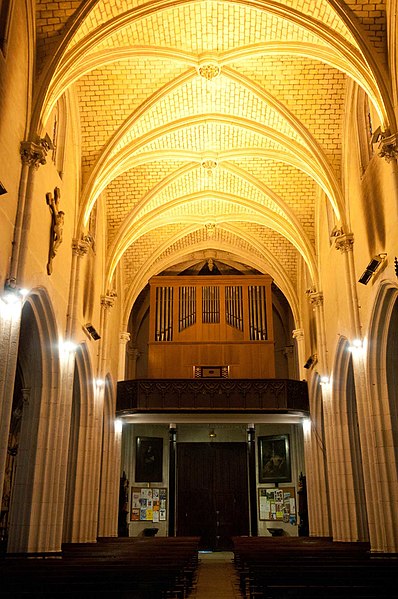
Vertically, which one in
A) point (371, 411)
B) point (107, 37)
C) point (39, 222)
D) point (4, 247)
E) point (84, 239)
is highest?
point (107, 37)

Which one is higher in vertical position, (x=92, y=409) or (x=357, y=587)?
(x=92, y=409)

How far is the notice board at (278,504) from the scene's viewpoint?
2383cm

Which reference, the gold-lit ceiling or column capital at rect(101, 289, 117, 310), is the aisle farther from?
the gold-lit ceiling

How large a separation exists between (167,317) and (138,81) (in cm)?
1140

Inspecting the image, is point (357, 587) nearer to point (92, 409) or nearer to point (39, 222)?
point (39, 222)

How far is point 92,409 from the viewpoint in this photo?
56.8ft

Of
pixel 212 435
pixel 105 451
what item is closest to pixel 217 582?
pixel 105 451

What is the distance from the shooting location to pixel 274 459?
25.0 meters

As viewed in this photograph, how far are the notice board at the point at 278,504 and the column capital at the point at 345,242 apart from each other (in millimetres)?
12899

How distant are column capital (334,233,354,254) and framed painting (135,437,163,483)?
13947 millimetres

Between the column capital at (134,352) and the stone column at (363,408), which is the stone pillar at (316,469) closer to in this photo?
the stone column at (363,408)

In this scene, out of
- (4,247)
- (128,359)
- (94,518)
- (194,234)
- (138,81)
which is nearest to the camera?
(4,247)

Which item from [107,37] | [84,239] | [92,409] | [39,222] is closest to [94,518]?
[92,409]

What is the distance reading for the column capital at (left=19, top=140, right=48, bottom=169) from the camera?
1118 centimetres
